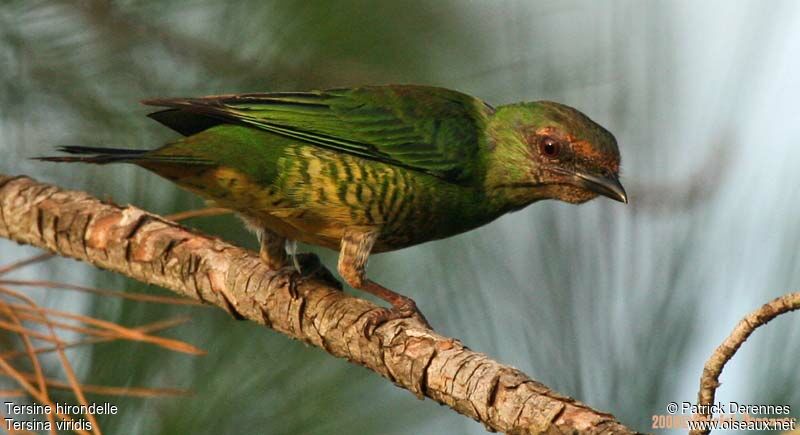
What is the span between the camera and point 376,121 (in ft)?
12.3

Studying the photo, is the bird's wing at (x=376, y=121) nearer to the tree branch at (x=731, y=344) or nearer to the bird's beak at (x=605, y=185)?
the bird's beak at (x=605, y=185)

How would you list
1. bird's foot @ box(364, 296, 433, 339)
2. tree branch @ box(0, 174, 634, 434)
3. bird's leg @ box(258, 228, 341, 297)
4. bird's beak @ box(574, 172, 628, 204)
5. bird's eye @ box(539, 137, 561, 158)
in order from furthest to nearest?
bird's eye @ box(539, 137, 561, 158) < bird's leg @ box(258, 228, 341, 297) < bird's beak @ box(574, 172, 628, 204) < tree branch @ box(0, 174, 634, 434) < bird's foot @ box(364, 296, 433, 339)

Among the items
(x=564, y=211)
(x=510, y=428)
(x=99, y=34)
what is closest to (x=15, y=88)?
(x=99, y=34)

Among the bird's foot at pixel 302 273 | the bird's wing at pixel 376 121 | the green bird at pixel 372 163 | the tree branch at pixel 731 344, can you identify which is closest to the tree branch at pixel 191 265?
the bird's foot at pixel 302 273

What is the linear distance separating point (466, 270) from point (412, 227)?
9.7 inches

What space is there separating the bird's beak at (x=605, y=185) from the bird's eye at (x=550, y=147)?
0.41 feet

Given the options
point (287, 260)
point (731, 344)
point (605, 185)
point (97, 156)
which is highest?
point (605, 185)

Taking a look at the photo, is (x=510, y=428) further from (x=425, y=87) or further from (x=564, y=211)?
(x=425, y=87)

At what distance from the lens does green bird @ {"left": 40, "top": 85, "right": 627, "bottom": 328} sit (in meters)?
3.45

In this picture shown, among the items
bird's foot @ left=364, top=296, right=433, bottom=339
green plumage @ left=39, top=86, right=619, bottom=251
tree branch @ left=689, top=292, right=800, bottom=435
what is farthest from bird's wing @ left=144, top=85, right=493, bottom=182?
tree branch @ left=689, top=292, right=800, bottom=435

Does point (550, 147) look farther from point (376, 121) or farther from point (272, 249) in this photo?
point (272, 249)

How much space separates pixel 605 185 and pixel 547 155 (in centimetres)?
35

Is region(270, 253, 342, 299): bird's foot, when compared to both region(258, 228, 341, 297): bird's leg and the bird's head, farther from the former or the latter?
the bird's head

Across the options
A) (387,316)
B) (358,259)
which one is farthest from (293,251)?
(387,316)
